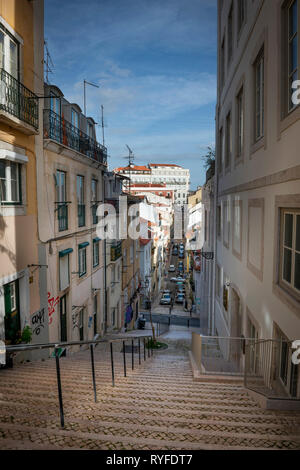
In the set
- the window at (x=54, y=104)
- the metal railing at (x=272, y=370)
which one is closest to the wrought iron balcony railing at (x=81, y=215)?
the window at (x=54, y=104)

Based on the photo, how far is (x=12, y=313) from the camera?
8.80 meters

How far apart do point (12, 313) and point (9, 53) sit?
261 inches

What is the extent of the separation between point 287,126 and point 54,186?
7.94 m

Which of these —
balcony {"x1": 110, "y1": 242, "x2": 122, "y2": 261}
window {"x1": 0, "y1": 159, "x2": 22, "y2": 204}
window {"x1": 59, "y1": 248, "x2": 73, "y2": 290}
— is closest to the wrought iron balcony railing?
window {"x1": 59, "y1": 248, "x2": 73, "y2": 290}

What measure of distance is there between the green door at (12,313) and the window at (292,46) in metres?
7.62

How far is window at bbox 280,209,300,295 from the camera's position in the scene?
524 cm

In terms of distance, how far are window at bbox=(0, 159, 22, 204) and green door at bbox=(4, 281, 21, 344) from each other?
221cm

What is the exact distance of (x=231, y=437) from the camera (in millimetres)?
3459

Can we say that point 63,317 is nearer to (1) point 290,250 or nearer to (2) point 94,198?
(2) point 94,198

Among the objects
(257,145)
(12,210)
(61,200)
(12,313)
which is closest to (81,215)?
(61,200)

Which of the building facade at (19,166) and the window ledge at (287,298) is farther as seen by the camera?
the building facade at (19,166)

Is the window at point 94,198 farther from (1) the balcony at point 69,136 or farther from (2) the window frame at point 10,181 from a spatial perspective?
(2) the window frame at point 10,181

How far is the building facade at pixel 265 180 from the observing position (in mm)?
5297

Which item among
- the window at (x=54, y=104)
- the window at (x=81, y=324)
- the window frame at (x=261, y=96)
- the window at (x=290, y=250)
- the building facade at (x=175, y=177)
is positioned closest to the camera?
the window at (x=290, y=250)
